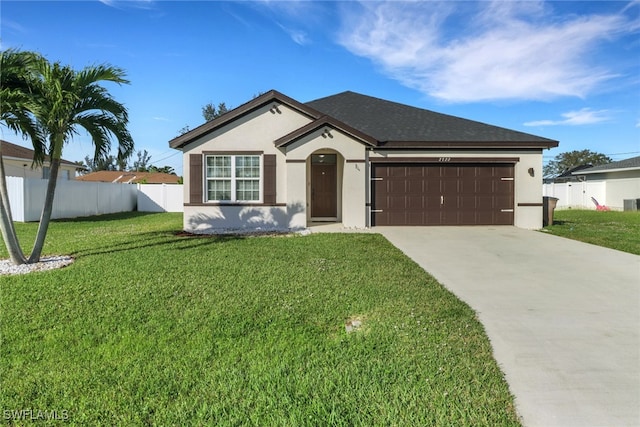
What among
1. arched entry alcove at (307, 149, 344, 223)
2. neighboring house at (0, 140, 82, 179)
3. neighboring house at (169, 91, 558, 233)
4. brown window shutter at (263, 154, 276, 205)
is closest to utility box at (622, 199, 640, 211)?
neighboring house at (169, 91, 558, 233)

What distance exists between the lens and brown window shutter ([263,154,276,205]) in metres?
12.6

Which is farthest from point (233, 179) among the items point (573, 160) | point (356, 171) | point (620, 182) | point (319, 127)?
point (573, 160)

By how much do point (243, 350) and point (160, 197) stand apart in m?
22.9

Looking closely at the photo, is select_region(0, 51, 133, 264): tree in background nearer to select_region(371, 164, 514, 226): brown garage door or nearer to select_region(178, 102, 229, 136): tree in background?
select_region(371, 164, 514, 226): brown garage door

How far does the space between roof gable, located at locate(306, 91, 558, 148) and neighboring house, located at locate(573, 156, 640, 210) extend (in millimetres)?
18085

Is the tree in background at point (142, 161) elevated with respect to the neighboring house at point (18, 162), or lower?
elevated

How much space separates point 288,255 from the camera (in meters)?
8.07

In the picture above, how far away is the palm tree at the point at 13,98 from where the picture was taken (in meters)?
6.81

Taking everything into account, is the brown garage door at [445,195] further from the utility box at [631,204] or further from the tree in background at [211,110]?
the tree in background at [211,110]

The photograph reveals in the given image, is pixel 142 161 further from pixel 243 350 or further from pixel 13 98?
pixel 243 350

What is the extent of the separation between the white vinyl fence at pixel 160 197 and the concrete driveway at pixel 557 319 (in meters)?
18.9

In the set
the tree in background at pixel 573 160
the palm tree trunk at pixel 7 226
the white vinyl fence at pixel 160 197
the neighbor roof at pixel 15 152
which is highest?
the tree in background at pixel 573 160

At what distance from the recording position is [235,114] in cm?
1235

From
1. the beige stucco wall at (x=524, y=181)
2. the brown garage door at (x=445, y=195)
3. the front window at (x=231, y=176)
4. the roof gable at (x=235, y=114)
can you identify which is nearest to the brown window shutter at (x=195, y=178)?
the front window at (x=231, y=176)
